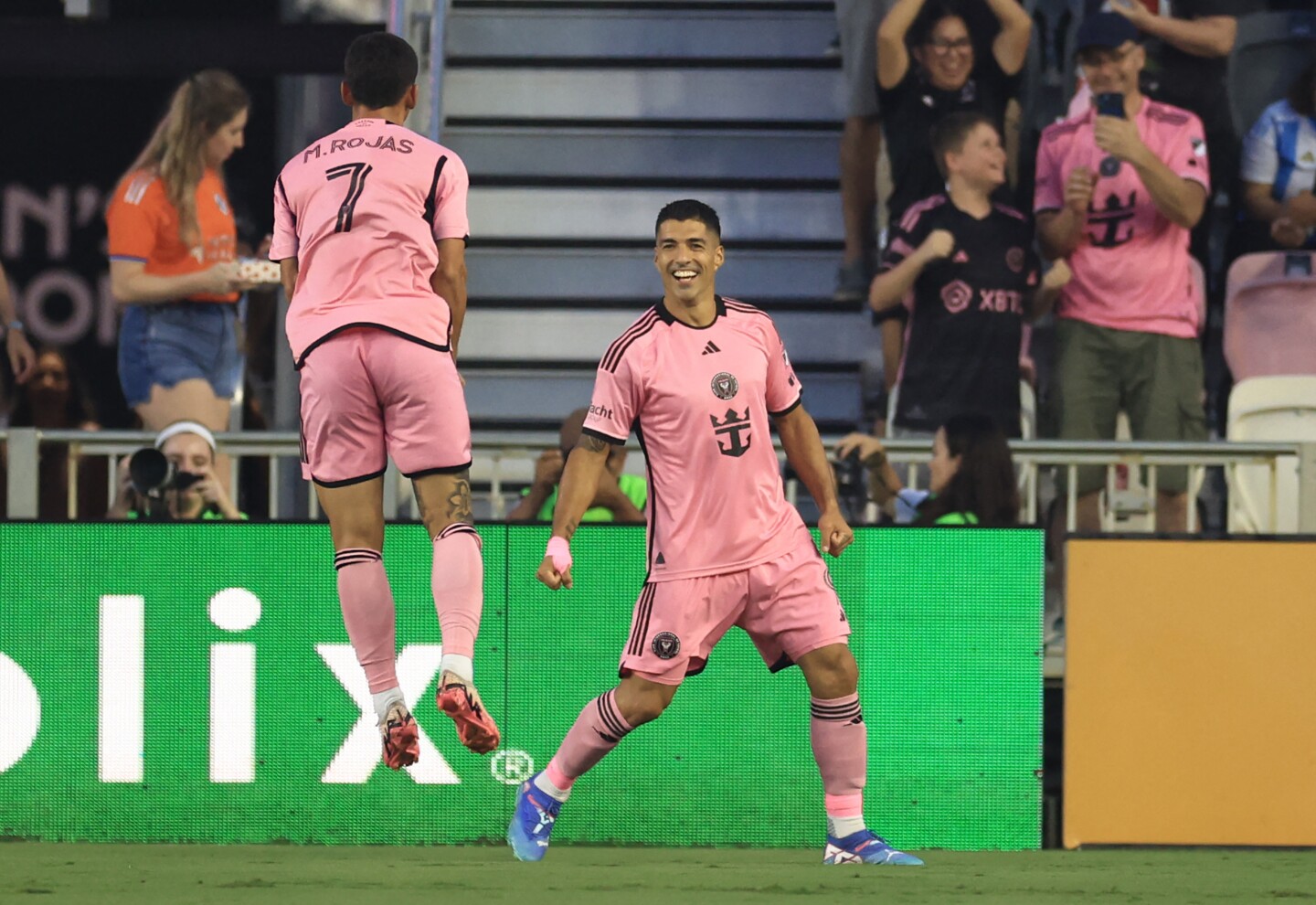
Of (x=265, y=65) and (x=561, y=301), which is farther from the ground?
(x=265, y=65)

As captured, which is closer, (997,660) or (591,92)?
(997,660)

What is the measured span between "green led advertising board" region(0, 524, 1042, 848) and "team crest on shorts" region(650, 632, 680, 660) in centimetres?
170

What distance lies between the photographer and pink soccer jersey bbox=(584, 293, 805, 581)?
283 inches

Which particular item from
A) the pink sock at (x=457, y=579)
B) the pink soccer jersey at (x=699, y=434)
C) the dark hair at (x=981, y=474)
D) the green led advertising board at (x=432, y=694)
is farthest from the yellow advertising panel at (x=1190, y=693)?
the pink sock at (x=457, y=579)

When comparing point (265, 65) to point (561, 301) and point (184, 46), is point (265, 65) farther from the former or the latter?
point (561, 301)

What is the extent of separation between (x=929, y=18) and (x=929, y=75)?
0.28 meters

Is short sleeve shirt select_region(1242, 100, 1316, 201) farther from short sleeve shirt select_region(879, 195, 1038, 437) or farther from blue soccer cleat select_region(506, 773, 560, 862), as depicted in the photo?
blue soccer cleat select_region(506, 773, 560, 862)

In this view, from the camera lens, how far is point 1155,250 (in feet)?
35.3

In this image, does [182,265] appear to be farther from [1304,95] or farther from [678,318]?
[1304,95]

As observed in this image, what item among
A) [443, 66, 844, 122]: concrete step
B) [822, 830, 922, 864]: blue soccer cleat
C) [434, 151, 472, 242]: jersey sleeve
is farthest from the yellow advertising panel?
[443, 66, 844, 122]: concrete step

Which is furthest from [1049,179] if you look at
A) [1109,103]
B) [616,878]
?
[616,878]

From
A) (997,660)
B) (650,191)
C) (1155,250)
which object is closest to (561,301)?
(650,191)

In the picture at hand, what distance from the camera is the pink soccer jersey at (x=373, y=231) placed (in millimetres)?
→ 6430

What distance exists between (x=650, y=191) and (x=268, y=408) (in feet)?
7.56
